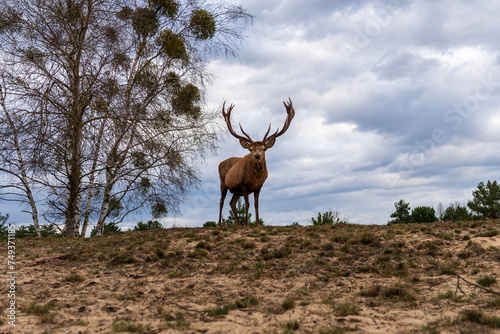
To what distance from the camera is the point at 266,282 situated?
7.19m

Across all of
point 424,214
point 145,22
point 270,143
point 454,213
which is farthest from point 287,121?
point 454,213

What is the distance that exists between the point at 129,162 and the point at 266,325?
11.5m

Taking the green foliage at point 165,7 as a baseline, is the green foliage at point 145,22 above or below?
below

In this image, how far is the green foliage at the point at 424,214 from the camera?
19.4 meters

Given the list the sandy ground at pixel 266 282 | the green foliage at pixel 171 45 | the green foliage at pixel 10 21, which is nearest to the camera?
the sandy ground at pixel 266 282

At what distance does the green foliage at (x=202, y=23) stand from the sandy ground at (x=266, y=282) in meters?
10.5

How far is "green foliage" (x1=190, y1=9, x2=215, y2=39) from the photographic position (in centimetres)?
1750

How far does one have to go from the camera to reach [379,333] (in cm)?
485

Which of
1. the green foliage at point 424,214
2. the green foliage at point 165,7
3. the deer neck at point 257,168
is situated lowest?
the green foliage at point 424,214

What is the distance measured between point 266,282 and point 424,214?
49.5 feet

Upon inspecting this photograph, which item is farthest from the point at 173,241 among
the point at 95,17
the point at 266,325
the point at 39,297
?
the point at 95,17

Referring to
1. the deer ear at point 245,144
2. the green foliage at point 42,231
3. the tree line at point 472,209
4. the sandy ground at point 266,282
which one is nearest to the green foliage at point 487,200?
the tree line at point 472,209

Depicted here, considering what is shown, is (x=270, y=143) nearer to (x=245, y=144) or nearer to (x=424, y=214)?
(x=245, y=144)

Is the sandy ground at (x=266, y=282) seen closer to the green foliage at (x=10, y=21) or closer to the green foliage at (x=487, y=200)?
the green foliage at (x=10, y=21)
